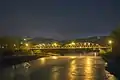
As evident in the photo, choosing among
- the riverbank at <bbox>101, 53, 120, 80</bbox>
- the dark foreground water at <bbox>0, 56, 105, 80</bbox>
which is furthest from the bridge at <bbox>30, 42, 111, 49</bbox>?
the dark foreground water at <bbox>0, 56, 105, 80</bbox>

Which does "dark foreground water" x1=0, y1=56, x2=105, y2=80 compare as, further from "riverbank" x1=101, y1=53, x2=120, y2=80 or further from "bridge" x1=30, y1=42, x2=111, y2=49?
"bridge" x1=30, y1=42, x2=111, y2=49

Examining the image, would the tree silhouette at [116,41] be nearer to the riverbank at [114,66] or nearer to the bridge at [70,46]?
the riverbank at [114,66]

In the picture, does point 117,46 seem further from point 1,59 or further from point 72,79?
point 72,79

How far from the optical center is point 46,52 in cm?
14262

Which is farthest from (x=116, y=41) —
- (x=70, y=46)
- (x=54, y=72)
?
(x=70, y=46)

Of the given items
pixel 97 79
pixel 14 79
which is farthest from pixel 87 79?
pixel 14 79

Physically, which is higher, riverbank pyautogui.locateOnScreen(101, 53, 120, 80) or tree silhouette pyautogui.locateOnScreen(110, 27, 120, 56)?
tree silhouette pyautogui.locateOnScreen(110, 27, 120, 56)

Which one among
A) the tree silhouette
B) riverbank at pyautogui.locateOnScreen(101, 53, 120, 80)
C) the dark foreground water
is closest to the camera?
the dark foreground water

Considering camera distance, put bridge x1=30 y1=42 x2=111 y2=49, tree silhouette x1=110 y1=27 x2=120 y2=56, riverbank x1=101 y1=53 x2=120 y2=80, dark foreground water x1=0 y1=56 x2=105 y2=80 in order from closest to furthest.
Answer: dark foreground water x1=0 y1=56 x2=105 y2=80
riverbank x1=101 y1=53 x2=120 y2=80
tree silhouette x1=110 y1=27 x2=120 y2=56
bridge x1=30 y1=42 x2=111 y2=49

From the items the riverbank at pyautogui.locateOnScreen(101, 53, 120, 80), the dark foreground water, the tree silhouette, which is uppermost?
the tree silhouette

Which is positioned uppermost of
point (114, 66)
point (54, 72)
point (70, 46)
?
point (70, 46)

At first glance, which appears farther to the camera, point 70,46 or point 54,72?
point 70,46

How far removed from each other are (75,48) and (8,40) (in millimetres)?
55361

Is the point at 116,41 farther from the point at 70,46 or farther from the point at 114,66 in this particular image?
the point at 70,46
